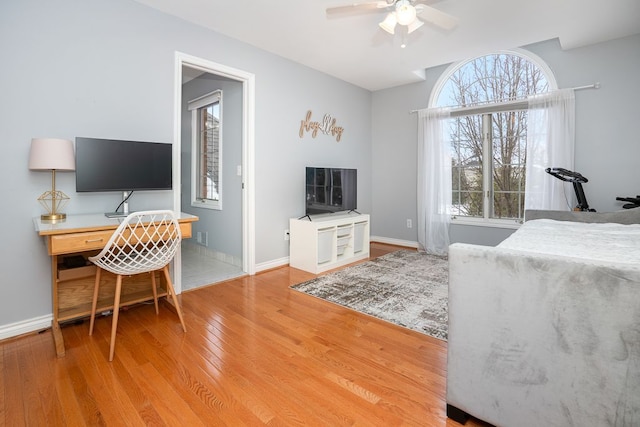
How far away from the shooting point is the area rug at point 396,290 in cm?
235

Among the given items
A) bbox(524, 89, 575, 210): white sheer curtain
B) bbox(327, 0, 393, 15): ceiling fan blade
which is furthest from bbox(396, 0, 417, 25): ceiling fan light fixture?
bbox(524, 89, 575, 210): white sheer curtain

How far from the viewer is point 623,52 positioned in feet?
10.6

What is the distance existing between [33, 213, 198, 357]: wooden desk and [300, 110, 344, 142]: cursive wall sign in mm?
2102

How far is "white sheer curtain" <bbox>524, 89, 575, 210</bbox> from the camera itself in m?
3.44

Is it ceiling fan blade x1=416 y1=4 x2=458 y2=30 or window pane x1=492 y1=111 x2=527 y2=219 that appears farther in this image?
window pane x1=492 y1=111 x2=527 y2=219

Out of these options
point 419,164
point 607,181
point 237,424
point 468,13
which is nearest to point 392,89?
point 419,164

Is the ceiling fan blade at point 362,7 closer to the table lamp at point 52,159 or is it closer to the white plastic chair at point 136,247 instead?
the white plastic chair at point 136,247

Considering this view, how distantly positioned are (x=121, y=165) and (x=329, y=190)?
7.43 ft

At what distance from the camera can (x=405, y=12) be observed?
6.89 ft

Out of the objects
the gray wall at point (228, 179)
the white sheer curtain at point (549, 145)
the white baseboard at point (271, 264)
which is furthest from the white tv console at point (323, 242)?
the white sheer curtain at point (549, 145)

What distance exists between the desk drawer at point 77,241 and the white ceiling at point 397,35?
1903 mm

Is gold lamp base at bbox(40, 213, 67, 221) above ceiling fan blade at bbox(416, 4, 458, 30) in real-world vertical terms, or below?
below

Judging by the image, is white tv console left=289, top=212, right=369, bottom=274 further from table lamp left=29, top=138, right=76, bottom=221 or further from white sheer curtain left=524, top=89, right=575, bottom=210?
table lamp left=29, top=138, right=76, bottom=221

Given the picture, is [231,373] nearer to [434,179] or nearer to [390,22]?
[390,22]
